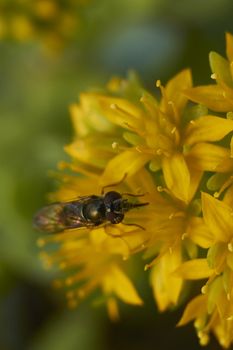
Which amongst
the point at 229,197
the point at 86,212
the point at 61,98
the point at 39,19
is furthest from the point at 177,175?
the point at 61,98

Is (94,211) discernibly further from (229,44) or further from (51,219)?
(229,44)

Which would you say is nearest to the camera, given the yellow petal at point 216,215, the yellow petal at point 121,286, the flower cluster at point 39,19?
the yellow petal at point 216,215

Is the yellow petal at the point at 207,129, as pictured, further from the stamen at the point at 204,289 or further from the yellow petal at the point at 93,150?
the stamen at the point at 204,289

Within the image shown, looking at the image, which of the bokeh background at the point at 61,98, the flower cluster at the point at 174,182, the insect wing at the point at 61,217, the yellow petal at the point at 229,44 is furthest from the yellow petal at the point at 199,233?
the bokeh background at the point at 61,98

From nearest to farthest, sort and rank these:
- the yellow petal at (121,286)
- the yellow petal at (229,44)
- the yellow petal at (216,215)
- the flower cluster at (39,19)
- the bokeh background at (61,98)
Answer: the yellow petal at (216,215)
the yellow petal at (229,44)
the yellow petal at (121,286)
the flower cluster at (39,19)
the bokeh background at (61,98)

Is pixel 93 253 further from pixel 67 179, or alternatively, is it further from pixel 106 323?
pixel 106 323

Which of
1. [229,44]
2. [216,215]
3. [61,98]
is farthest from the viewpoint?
[61,98]

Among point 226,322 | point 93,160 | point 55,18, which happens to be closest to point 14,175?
point 55,18
